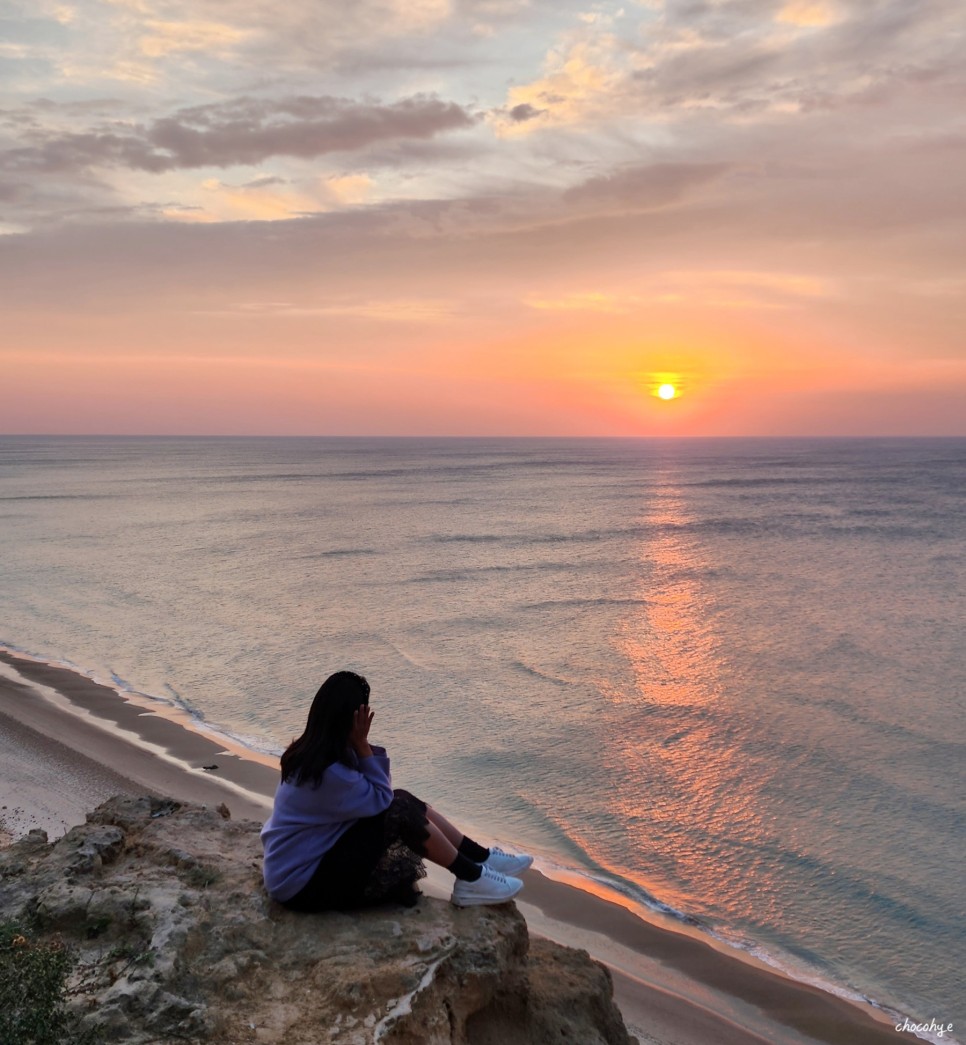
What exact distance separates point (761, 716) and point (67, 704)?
11669 mm

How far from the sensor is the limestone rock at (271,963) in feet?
14.1

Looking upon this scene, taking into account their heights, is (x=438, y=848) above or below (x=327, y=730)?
below

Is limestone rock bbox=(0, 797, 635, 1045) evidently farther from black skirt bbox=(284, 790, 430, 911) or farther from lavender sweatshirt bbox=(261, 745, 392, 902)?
lavender sweatshirt bbox=(261, 745, 392, 902)

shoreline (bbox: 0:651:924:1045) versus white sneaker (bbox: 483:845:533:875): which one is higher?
white sneaker (bbox: 483:845:533:875)

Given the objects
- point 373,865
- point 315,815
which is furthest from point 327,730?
point 373,865

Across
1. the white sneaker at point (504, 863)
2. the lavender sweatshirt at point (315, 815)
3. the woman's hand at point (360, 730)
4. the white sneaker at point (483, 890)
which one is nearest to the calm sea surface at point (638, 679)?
the white sneaker at point (504, 863)

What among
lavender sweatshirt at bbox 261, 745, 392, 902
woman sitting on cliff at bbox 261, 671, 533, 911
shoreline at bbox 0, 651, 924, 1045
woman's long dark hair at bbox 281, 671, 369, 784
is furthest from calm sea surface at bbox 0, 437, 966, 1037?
woman's long dark hair at bbox 281, 671, 369, 784

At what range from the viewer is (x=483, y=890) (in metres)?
5.17

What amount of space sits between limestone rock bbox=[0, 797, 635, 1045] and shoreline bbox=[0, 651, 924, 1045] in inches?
72.8

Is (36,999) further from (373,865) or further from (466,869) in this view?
(466,869)

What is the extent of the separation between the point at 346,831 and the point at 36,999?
1673 millimetres

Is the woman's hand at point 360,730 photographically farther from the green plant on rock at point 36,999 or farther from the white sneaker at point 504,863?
the green plant on rock at point 36,999

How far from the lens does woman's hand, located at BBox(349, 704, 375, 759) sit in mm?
5027

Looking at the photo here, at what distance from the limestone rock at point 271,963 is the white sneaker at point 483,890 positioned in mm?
50
